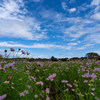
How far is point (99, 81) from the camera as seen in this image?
285 cm

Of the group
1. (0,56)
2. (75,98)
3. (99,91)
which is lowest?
(75,98)

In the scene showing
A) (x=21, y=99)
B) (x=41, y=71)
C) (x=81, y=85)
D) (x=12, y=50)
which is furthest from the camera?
(x=41, y=71)

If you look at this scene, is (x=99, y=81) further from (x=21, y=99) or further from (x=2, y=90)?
(x=2, y=90)

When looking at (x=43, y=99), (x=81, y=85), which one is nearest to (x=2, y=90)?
(x=43, y=99)

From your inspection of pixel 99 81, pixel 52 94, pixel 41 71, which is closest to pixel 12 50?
pixel 52 94

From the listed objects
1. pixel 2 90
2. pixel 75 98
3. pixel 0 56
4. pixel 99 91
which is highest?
pixel 0 56

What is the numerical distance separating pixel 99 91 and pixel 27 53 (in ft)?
6.64

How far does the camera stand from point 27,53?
8.58 ft

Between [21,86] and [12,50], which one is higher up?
[12,50]

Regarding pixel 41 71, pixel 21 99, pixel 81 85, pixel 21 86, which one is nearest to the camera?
pixel 21 99

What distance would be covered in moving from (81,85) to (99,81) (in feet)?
1.78

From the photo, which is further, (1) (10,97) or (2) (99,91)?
(2) (99,91)

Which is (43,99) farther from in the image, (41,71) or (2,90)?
(41,71)

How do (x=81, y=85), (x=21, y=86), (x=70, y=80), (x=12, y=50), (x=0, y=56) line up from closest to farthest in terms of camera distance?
1. (x=21, y=86)
2. (x=12, y=50)
3. (x=0, y=56)
4. (x=81, y=85)
5. (x=70, y=80)
